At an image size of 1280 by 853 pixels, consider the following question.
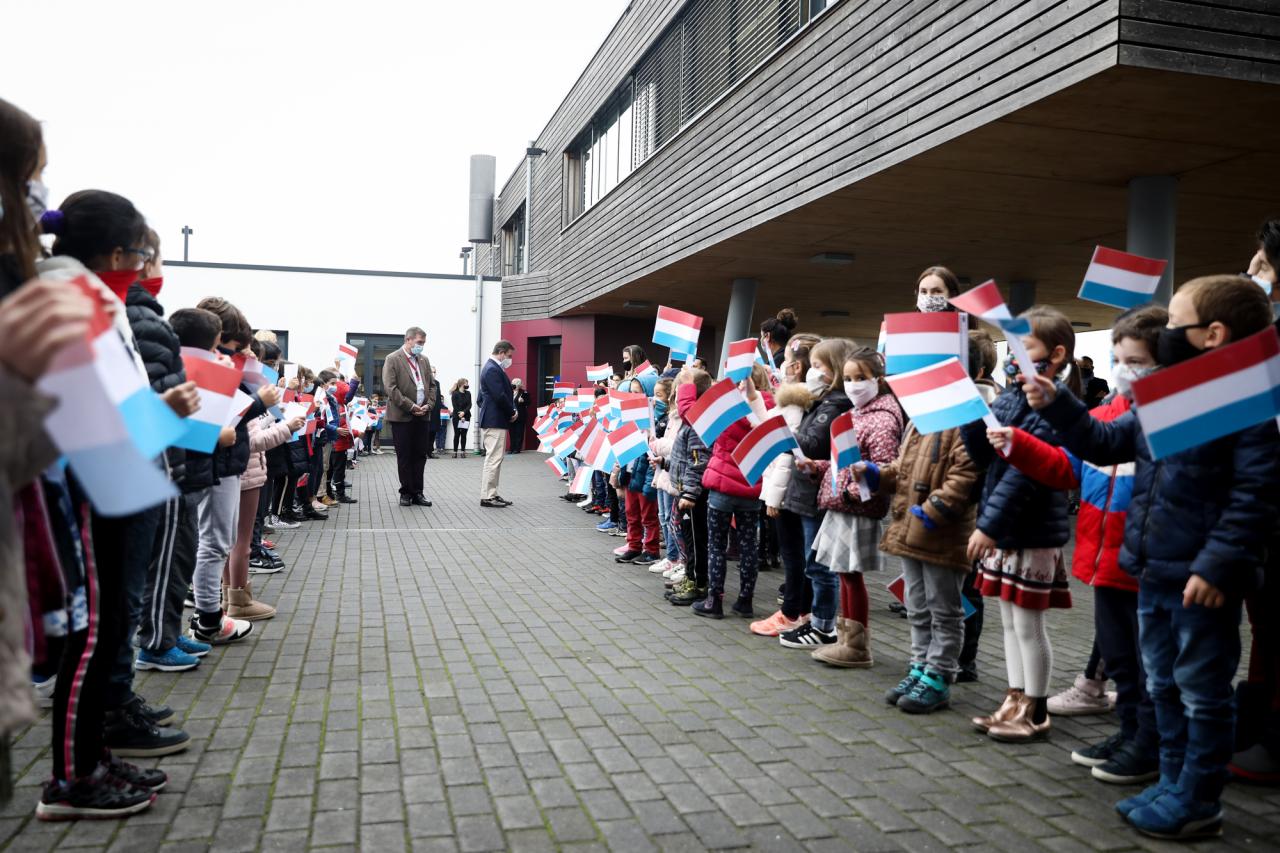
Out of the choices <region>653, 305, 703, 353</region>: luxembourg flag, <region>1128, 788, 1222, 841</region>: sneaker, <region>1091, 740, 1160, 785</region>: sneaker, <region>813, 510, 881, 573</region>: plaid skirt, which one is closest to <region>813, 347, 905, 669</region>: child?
<region>813, 510, 881, 573</region>: plaid skirt

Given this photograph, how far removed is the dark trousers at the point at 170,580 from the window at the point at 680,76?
9.13m

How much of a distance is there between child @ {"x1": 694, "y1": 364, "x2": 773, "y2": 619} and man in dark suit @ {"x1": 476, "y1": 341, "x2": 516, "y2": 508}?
6.97 metres

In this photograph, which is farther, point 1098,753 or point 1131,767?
point 1098,753

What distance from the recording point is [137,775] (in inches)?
136

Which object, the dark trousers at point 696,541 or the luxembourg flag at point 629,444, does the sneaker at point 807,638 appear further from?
the luxembourg flag at point 629,444

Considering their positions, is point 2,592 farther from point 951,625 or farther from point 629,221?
point 629,221

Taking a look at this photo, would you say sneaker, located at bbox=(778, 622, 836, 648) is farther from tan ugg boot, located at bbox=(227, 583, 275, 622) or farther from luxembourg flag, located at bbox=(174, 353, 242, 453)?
luxembourg flag, located at bbox=(174, 353, 242, 453)

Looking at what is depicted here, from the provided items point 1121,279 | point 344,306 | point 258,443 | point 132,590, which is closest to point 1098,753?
point 1121,279

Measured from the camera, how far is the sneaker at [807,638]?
582 centimetres

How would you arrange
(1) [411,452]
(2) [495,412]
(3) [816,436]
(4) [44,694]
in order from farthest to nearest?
1. (1) [411,452]
2. (2) [495,412]
3. (3) [816,436]
4. (4) [44,694]

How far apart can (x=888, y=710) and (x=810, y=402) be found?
2.01 metres

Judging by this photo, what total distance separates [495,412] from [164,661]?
877 cm

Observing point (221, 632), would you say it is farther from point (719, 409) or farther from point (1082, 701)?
point (1082, 701)

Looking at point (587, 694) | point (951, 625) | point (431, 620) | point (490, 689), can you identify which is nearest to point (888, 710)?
point (951, 625)
